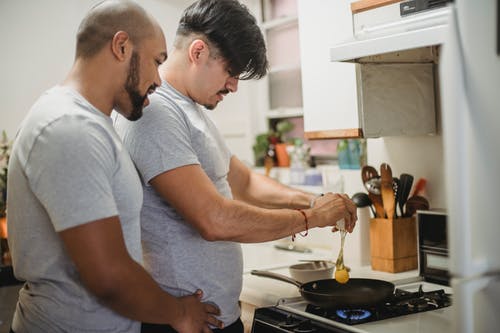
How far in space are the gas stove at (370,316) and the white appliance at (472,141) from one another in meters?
0.47

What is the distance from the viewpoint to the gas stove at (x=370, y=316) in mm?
1627

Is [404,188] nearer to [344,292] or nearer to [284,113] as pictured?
[344,292]

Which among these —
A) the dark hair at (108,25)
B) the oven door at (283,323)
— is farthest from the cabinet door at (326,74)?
the dark hair at (108,25)

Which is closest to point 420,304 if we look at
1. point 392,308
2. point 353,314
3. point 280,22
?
point 392,308

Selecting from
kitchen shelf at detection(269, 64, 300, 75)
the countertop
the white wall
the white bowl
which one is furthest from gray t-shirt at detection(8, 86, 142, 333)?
kitchen shelf at detection(269, 64, 300, 75)

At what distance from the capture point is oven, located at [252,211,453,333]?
163 centimetres

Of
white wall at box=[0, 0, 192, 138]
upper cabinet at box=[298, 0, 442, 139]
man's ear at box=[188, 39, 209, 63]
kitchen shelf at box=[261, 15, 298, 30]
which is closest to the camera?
man's ear at box=[188, 39, 209, 63]

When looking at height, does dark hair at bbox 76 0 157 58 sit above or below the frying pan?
above

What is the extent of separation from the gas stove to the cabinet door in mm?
636

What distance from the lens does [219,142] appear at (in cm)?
178

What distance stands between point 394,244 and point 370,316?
0.59 meters

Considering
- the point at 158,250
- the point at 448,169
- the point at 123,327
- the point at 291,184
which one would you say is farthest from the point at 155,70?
the point at 291,184

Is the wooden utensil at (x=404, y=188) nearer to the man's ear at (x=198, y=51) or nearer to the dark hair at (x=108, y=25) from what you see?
the man's ear at (x=198, y=51)

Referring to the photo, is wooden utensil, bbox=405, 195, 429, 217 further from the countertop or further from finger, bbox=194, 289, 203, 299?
finger, bbox=194, 289, 203, 299
